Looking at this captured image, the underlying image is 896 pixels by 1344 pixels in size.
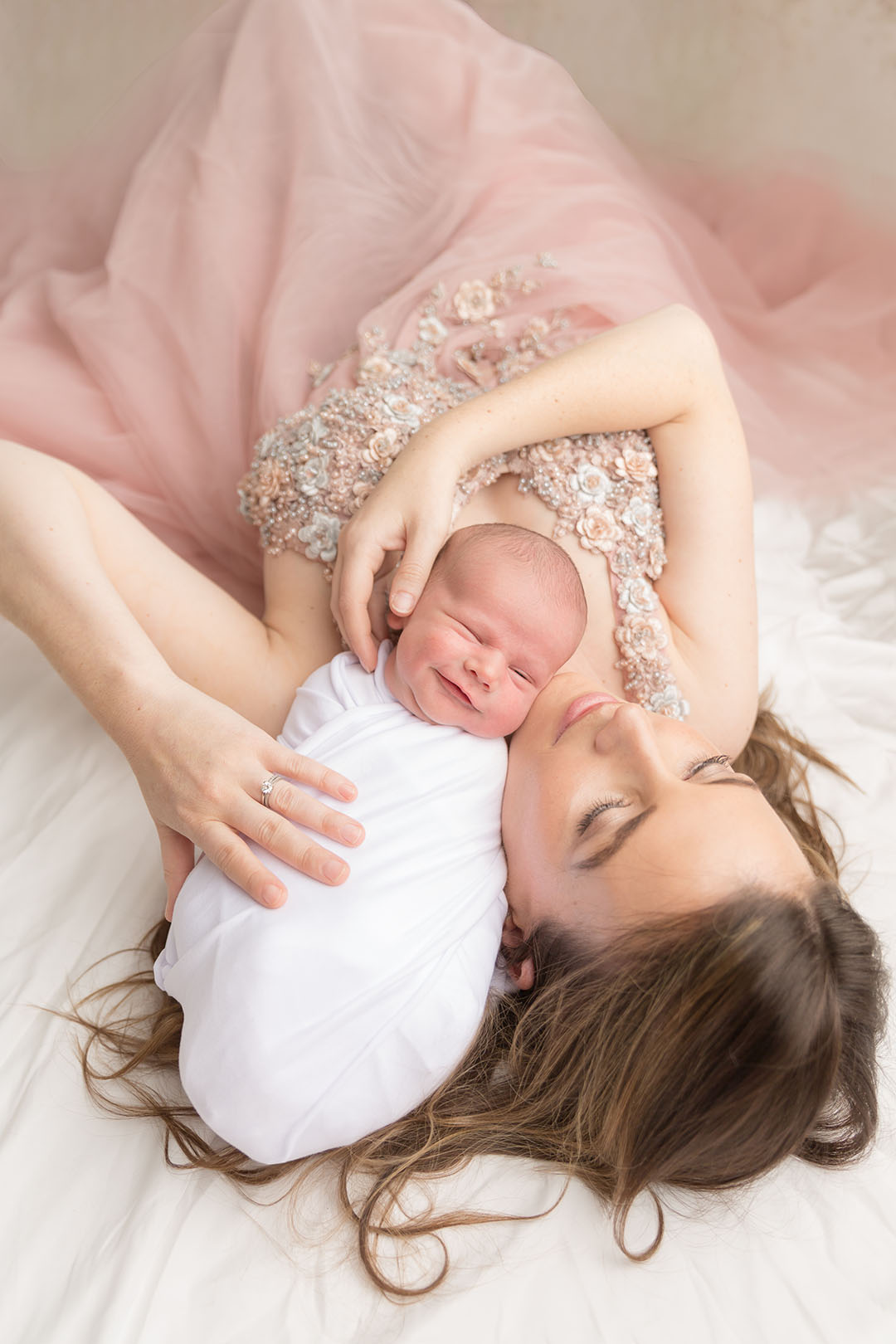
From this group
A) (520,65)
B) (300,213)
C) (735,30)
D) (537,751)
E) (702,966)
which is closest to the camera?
(702,966)

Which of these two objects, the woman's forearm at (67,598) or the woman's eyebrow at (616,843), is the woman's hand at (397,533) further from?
the woman's eyebrow at (616,843)

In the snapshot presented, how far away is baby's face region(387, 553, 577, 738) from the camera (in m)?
1.29

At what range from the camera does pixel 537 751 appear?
131 cm

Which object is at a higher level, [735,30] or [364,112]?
[735,30]

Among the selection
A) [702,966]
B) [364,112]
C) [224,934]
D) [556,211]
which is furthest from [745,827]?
[364,112]

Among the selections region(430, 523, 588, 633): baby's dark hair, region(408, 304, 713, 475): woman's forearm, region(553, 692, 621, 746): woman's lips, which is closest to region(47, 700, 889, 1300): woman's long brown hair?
region(553, 692, 621, 746): woman's lips

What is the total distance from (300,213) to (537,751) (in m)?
1.21

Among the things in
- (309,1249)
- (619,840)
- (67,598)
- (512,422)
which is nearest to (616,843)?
(619,840)

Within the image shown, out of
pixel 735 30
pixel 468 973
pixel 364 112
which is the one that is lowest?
pixel 468 973

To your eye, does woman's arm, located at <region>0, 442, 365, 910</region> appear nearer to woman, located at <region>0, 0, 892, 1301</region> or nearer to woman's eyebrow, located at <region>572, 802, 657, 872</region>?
woman, located at <region>0, 0, 892, 1301</region>

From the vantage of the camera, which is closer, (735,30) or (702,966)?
(702,966)

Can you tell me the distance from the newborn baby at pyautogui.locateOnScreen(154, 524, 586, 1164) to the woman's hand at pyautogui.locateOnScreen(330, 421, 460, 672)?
40mm

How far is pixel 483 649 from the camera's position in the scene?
4.26 ft

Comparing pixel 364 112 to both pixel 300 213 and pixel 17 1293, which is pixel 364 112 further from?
pixel 17 1293
